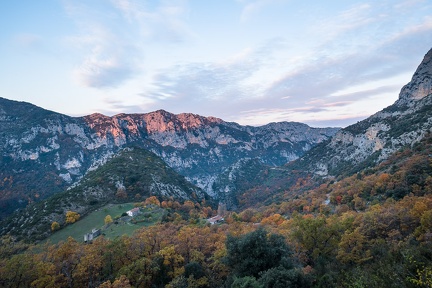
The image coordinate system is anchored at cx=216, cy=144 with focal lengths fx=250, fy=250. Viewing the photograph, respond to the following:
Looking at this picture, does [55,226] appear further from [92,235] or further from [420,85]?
[420,85]

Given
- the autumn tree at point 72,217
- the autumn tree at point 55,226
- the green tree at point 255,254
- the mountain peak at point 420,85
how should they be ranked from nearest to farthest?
the green tree at point 255,254
the autumn tree at point 55,226
the autumn tree at point 72,217
the mountain peak at point 420,85

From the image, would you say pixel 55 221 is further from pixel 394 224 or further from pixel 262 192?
pixel 262 192

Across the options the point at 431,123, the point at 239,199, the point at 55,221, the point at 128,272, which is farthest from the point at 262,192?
the point at 128,272

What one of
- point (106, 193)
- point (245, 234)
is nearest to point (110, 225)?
point (106, 193)

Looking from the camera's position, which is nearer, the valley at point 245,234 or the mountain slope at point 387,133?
the valley at point 245,234

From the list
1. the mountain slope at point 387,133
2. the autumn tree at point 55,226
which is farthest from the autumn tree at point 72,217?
the mountain slope at point 387,133

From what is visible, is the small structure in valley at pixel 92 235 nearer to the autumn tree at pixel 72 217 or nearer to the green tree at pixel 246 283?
the autumn tree at pixel 72 217

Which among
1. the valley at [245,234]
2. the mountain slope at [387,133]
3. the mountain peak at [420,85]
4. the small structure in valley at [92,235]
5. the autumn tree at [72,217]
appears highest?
the mountain peak at [420,85]
